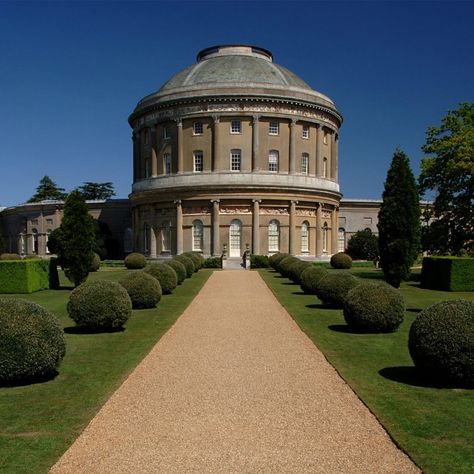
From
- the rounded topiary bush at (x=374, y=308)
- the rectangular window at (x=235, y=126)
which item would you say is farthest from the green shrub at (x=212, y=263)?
the rounded topiary bush at (x=374, y=308)

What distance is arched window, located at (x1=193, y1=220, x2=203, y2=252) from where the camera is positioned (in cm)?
5231

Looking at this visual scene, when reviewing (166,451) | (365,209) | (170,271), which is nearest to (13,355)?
(166,451)

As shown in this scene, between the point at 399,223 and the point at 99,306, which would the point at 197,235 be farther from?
the point at 99,306

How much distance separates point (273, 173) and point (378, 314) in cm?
3723

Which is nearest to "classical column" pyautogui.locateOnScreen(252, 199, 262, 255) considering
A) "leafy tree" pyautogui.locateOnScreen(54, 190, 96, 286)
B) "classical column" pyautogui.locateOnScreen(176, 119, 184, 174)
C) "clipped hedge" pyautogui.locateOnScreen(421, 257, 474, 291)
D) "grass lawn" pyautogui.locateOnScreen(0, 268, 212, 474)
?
"classical column" pyautogui.locateOnScreen(176, 119, 184, 174)

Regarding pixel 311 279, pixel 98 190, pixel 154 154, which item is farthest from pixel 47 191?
pixel 311 279

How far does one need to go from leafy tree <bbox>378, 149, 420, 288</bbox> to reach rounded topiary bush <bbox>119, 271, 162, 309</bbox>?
12880mm

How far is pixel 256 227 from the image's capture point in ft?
168

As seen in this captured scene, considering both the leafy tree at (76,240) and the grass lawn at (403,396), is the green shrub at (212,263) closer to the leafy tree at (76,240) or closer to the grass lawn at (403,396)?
the leafy tree at (76,240)

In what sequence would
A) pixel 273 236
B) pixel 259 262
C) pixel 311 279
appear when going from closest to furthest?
pixel 311 279
pixel 259 262
pixel 273 236

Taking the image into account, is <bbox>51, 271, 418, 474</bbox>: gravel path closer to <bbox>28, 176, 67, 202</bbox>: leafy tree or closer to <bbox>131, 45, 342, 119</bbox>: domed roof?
<bbox>131, 45, 342, 119</bbox>: domed roof

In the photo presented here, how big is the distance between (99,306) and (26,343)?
5.74m

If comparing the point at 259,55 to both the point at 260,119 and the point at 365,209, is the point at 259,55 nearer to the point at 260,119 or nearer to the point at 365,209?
the point at 260,119

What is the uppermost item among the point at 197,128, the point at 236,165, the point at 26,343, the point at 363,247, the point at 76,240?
the point at 197,128
